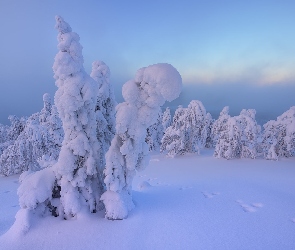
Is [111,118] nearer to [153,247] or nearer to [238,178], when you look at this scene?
[153,247]

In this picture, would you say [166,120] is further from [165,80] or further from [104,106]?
[165,80]

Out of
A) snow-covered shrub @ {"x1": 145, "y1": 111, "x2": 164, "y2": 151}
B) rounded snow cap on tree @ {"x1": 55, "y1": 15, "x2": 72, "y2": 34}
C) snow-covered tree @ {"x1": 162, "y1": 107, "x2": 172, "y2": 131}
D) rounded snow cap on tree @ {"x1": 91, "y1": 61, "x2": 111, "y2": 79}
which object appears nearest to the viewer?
rounded snow cap on tree @ {"x1": 55, "y1": 15, "x2": 72, "y2": 34}

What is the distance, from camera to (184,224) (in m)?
6.06

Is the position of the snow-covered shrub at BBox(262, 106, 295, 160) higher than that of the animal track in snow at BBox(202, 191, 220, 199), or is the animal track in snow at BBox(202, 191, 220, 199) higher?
the snow-covered shrub at BBox(262, 106, 295, 160)

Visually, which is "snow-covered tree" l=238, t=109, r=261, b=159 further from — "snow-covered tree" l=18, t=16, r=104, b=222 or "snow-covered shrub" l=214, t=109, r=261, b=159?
"snow-covered tree" l=18, t=16, r=104, b=222

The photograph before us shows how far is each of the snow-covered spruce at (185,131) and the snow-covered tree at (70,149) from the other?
14.2m

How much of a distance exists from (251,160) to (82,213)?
1446cm

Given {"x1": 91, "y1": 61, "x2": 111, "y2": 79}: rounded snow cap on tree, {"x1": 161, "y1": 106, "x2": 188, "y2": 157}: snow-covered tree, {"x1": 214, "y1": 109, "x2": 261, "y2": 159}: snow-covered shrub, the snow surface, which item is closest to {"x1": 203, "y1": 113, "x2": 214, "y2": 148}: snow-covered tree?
{"x1": 161, "y1": 106, "x2": 188, "y2": 157}: snow-covered tree

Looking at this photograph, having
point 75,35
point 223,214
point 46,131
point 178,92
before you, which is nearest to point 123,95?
point 178,92

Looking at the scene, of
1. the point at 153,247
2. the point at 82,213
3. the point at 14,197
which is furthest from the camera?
the point at 14,197

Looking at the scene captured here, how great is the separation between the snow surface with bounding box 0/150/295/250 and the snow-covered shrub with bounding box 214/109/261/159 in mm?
7616

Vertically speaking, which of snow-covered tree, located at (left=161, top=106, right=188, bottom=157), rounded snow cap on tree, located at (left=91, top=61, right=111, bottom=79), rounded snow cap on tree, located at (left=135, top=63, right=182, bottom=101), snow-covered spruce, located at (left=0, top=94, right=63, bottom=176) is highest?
rounded snow cap on tree, located at (left=91, top=61, right=111, bottom=79)

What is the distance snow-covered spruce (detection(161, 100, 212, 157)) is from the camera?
20562mm

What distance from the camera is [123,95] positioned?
6.46m
